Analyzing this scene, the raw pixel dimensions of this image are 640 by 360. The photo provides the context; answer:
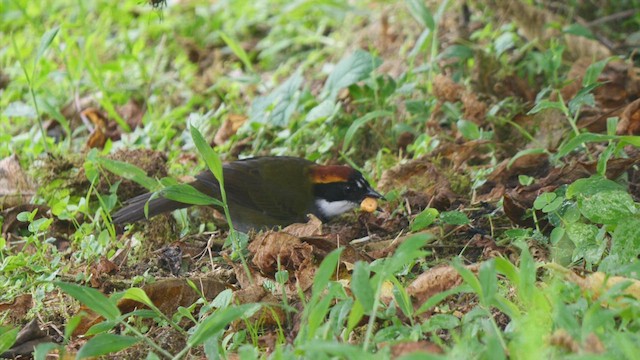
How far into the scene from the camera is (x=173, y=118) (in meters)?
6.75

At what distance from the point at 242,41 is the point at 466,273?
5.87m

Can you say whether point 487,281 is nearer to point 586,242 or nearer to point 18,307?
point 586,242

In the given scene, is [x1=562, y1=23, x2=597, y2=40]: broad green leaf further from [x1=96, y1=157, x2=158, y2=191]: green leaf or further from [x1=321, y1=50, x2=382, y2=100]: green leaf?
[x1=96, y1=157, x2=158, y2=191]: green leaf

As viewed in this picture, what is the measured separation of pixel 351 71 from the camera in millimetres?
5902

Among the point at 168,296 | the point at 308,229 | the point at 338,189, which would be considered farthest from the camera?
the point at 338,189

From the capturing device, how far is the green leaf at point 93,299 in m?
3.26

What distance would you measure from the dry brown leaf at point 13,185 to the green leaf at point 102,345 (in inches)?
100

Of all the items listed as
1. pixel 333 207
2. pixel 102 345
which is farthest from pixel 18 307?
pixel 333 207

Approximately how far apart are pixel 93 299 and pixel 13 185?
2.61 metres

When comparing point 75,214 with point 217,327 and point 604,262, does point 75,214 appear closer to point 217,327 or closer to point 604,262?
point 217,327

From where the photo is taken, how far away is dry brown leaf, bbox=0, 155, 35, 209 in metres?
5.52

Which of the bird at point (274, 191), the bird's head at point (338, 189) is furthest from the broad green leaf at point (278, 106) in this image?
the bird's head at point (338, 189)

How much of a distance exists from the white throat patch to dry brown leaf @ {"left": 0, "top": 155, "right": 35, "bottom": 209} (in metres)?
1.70

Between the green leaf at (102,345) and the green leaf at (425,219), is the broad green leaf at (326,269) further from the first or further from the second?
the green leaf at (425,219)
